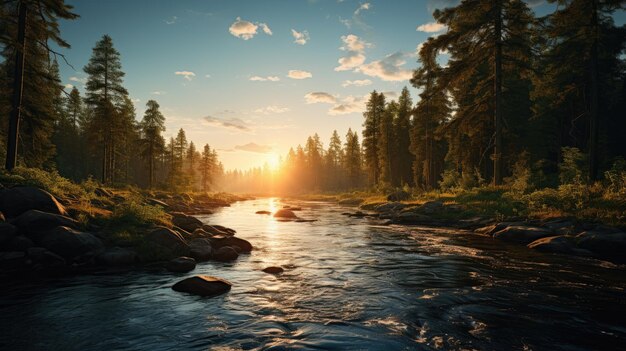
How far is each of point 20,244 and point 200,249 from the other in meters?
5.22

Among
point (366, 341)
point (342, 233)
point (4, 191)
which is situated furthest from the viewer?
point (342, 233)

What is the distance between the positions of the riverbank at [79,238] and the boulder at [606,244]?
1256cm

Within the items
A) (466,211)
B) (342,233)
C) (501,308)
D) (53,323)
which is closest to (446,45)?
(466,211)

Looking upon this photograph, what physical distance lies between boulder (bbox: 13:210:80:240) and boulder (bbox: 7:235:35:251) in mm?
292

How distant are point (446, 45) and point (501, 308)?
64.9 ft

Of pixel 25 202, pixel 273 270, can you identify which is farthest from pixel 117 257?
pixel 273 270

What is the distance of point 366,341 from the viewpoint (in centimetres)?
572

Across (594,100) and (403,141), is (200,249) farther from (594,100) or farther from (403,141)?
(403,141)

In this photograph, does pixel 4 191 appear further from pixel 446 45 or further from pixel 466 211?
pixel 446 45

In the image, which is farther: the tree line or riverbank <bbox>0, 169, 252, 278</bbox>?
the tree line

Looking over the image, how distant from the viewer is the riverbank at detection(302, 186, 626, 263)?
483 inches

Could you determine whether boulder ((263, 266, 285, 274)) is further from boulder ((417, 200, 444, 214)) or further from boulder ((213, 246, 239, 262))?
boulder ((417, 200, 444, 214))

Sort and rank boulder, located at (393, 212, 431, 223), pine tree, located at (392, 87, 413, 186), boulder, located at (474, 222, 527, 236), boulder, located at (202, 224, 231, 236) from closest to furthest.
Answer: boulder, located at (474, 222, 527, 236)
boulder, located at (202, 224, 231, 236)
boulder, located at (393, 212, 431, 223)
pine tree, located at (392, 87, 413, 186)

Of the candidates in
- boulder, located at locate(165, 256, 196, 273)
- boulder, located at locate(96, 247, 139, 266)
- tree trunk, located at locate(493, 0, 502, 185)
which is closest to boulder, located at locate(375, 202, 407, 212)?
tree trunk, located at locate(493, 0, 502, 185)
